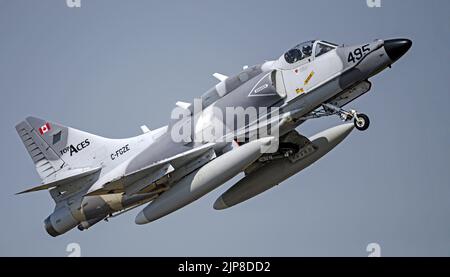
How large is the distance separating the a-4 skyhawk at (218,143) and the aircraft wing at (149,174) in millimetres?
27

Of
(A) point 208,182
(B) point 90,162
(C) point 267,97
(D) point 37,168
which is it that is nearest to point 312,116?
(C) point 267,97

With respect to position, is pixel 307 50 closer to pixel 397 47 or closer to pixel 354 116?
pixel 354 116

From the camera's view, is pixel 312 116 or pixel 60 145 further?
pixel 60 145

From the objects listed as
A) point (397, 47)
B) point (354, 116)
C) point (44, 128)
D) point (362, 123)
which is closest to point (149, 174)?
point (44, 128)

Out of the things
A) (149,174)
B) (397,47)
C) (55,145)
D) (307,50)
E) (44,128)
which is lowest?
(149,174)

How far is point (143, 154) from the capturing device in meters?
19.7

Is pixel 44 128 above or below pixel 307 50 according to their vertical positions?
below

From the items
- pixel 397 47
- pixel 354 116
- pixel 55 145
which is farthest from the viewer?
pixel 55 145

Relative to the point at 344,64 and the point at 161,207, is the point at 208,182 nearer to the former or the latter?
the point at 161,207

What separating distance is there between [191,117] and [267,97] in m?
2.06

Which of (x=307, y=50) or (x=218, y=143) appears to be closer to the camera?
(x=307, y=50)

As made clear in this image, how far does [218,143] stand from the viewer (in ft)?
61.9

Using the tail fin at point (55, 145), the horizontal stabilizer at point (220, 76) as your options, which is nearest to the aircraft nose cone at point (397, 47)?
the horizontal stabilizer at point (220, 76)

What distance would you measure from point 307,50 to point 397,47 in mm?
2101
